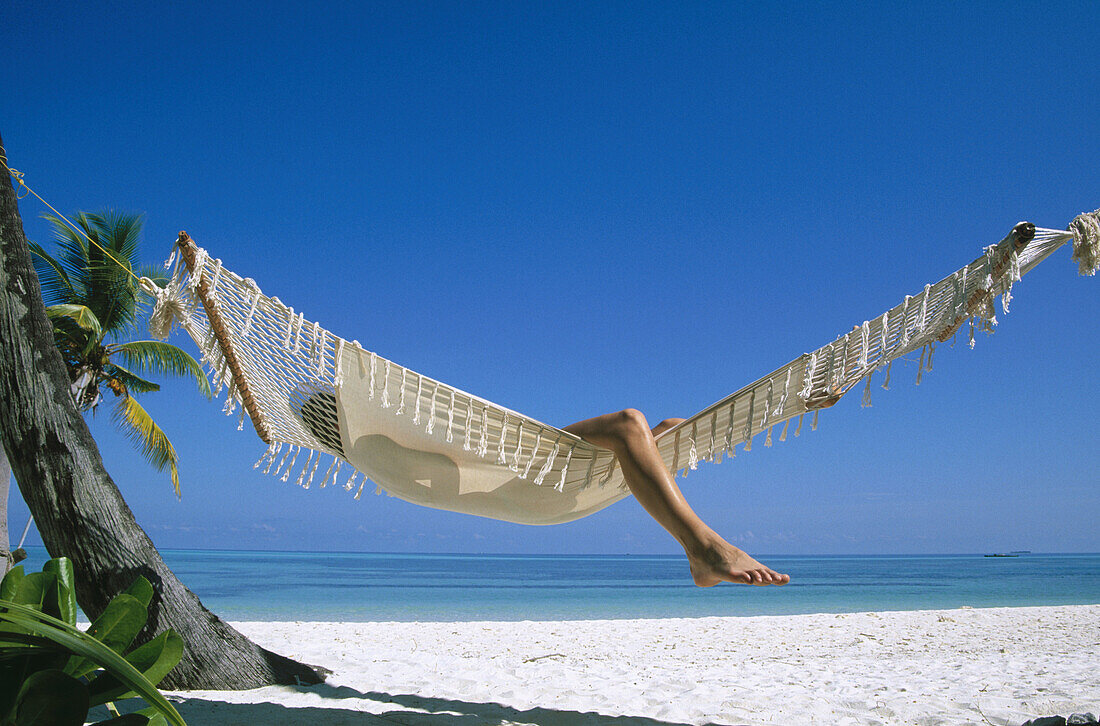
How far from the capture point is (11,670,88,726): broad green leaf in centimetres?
69

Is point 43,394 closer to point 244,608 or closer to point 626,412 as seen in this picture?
point 626,412

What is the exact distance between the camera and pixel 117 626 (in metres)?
0.80

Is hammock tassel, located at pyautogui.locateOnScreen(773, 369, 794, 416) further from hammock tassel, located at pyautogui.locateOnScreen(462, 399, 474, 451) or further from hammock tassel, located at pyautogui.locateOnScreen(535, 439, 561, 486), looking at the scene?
hammock tassel, located at pyautogui.locateOnScreen(462, 399, 474, 451)

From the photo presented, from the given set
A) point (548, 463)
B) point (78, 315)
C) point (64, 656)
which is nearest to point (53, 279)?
point (78, 315)

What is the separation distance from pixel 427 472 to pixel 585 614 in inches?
257

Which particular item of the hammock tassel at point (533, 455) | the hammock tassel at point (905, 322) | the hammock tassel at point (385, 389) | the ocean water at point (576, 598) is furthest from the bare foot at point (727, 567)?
the ocean water at point (576, 598)

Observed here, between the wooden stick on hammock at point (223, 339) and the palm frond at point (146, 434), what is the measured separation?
4550 mm

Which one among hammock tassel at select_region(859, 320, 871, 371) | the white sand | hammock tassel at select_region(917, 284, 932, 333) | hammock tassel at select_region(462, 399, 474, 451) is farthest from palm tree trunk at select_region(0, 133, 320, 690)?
hammock tassel at select_region(917, 284, 932, 333)

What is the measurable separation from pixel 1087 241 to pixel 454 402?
4.99 feet

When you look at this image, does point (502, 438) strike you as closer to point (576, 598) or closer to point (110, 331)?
point (110, 331)

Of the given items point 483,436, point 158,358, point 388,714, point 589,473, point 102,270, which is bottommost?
point 388,714

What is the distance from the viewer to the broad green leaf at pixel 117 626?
2.60 feet

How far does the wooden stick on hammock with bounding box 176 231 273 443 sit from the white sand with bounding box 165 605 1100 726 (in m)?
0.76

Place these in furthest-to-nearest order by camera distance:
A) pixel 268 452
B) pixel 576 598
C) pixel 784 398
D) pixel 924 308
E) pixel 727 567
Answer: pixel 576 598 < pixel 268 452 < pixel 784 398 < pixel 924 308 < pixel 727 567
